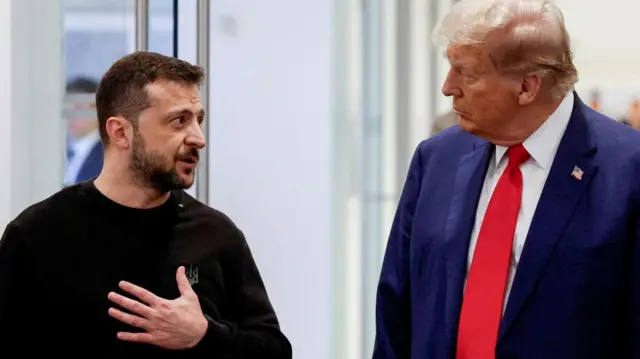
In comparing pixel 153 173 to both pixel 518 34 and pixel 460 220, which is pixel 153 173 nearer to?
pixel 460 220

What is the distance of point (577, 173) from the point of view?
198cm

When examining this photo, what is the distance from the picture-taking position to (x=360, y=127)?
4.05 m

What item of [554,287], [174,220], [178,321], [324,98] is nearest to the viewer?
[554,287]

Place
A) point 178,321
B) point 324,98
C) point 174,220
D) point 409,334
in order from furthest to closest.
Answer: point 324,98
point 174,220
point 178,321
point 409,334

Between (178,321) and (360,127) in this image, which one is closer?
(178,321)

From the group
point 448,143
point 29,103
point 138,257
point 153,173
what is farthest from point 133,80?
point 29,103

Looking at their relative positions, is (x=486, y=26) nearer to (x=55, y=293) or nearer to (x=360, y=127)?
(x=55, y=293)

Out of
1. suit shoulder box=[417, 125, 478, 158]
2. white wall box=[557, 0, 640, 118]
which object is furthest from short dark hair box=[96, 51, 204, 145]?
white wall box=[557, 0, 640, 118]

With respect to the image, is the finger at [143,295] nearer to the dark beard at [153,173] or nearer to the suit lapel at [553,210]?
the dark beard at [153,173]

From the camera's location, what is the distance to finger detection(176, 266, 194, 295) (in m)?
2.42

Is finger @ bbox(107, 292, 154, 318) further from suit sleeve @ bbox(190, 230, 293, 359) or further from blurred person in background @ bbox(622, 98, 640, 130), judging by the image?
blurred person in background @ bbox(622, 98, 640, 130)

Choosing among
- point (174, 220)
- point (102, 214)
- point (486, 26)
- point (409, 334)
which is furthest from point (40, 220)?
point (486, 26)

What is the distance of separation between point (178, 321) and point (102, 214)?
0.30 metres

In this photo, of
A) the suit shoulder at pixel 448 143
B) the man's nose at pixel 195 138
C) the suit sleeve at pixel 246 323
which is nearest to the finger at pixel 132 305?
the suit sleeve at pixel 246 323
